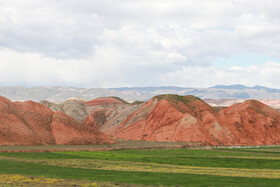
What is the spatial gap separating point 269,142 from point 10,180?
100934mm

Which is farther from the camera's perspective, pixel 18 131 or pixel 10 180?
pixel 18 131

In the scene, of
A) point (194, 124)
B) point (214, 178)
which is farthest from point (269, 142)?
point (214, 178)

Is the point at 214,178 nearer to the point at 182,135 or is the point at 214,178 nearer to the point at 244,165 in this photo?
the point at 244,165

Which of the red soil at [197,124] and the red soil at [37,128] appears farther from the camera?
the red soil at [197,124]

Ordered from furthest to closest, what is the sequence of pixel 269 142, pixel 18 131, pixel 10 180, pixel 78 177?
pixel 269 142 < pixel 18 131 < pixel 78 177 < pixel 10 180

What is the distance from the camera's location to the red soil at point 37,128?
91.0 meters

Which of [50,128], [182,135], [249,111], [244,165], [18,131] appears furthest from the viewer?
[249,111]

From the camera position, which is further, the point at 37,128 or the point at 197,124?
the point at 197,124

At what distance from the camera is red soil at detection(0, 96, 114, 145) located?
299ft

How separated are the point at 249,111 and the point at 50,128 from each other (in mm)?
67742

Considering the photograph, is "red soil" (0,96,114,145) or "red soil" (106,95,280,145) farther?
"red soil" (106,95,280,145)

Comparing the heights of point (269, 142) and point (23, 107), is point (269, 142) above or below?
below

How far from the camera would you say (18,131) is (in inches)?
3622

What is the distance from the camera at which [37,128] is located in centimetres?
9819
